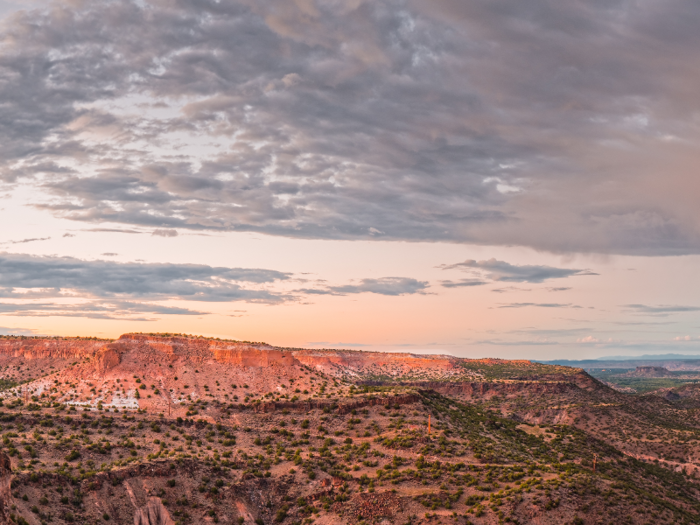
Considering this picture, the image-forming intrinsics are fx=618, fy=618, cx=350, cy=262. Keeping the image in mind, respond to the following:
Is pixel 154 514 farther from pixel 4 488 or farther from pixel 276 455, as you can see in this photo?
pixel 4 488

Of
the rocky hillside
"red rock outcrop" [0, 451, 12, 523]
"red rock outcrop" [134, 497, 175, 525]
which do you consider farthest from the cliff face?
"red rock outcrop" [0, 451, 12, 523]

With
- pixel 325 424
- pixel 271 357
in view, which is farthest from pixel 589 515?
pixel 271 357

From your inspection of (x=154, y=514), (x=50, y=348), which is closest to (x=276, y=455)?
(x=154, y=514)

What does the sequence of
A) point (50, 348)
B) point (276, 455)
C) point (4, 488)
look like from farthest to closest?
1. point (50, 348)
2. point (276, 455)
3. point (4, 488)

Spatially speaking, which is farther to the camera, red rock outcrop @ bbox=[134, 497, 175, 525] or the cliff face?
the cliff face

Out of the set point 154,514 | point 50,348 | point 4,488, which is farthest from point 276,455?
point 50,348

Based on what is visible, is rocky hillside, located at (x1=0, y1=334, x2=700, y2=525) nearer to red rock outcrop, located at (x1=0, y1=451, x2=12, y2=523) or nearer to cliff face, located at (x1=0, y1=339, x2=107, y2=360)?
red rock outcrop, located at (x1=0, y1=451, x2=12, y2=523)

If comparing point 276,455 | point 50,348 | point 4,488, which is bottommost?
point 276,455

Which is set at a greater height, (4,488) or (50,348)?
(50,348)

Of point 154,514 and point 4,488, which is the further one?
point 154,514

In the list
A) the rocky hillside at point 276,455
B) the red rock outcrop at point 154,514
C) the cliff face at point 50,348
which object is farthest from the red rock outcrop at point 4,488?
the cliff face at point 50,348

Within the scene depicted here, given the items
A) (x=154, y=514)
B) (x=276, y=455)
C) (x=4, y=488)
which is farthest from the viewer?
(x=276, y=455)

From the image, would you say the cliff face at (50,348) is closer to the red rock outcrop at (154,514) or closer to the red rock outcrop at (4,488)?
the red rock outcrop at (154,514)

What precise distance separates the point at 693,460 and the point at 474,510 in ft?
225
